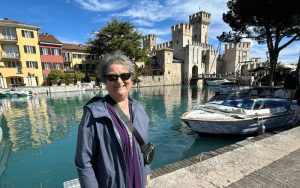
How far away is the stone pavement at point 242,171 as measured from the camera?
3596 millimetres

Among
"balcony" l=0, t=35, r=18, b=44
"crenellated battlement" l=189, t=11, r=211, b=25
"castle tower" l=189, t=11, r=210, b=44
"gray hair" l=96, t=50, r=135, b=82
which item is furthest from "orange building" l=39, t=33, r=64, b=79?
"crenellated battlement" l=189, t=11, r=211, b=25

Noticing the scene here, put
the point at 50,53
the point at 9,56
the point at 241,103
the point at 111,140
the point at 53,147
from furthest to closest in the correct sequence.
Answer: the point at 50,53 → the point at 9,56 → the point at 241,103 → the point at 53,147 → the point at 111,140

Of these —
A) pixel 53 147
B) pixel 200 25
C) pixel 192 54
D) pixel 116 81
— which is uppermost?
pixel 200 25

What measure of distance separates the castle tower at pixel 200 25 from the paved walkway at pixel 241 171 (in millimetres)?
66441

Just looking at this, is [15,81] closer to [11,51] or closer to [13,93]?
[11,51]

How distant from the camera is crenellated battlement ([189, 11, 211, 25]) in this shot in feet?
216

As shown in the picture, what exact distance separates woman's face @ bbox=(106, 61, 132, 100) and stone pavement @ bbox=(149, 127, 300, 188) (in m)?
2.27

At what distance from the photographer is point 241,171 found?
4027 millimetres

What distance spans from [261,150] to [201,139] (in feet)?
15.1

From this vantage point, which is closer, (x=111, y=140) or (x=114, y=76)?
(x=111, y=140)

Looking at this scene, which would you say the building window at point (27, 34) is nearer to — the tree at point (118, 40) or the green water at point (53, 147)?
the tree at point (118, 40)

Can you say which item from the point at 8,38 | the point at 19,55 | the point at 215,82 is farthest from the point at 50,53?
the point at 215,82

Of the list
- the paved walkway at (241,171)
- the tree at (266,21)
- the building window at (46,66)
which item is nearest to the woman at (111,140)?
the paved walkway at (241,171)

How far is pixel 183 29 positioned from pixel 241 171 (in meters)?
62.0
